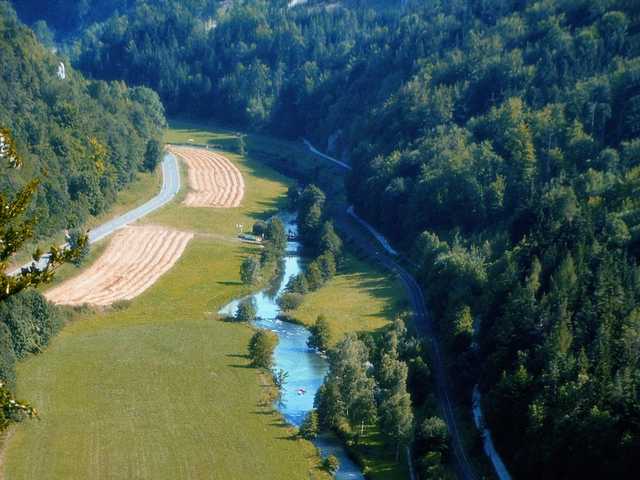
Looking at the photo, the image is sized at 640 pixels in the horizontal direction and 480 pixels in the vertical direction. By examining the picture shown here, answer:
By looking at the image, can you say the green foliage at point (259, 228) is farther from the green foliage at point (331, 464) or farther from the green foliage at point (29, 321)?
the green foliage at point (331, 464)

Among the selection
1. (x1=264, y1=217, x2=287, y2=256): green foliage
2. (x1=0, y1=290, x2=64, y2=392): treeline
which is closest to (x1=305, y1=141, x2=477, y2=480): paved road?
(x1=264, y1=217, x2=287, y2=256): green foliage

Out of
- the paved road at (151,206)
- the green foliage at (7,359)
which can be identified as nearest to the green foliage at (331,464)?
the green foliage at (7,359)

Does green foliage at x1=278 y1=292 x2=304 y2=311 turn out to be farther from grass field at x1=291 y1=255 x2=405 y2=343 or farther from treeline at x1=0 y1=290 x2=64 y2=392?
treeline at x1=0 y1=290 x2=64 y2=392

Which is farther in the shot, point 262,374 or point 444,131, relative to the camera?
point 444,131

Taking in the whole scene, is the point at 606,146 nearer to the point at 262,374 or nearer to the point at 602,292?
the point at 602,292

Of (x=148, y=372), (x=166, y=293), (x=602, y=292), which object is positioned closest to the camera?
(x=602, y=292)

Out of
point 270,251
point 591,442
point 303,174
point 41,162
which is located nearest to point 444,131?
point 270,251

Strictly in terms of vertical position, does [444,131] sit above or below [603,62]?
below

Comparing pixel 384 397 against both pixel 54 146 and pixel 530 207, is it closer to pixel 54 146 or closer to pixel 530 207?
pixel 530 207
